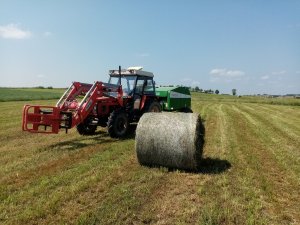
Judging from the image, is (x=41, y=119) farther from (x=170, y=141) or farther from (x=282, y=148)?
(x=282, y=148)

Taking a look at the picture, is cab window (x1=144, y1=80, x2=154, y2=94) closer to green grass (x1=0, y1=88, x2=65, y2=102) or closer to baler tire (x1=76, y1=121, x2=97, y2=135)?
baler tire (x1=76, y1=121, x2=97, y2=135)

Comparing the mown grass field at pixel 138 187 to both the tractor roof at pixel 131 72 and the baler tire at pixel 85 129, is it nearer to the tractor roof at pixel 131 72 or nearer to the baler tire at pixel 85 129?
the baler tire at pixel 85 129

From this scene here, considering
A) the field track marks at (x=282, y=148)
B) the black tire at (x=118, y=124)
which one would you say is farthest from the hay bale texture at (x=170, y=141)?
the black tire at (x=118, y=124)

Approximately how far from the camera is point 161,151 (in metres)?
6.91

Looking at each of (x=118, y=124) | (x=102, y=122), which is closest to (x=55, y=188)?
(x=118, y=124)

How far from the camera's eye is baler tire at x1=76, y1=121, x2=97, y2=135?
11625 mm

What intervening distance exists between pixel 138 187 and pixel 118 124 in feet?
17.0

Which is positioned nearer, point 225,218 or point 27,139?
point 225,218

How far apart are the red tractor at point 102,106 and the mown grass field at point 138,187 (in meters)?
0.78


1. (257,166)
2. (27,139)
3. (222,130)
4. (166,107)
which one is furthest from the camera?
(166,107)

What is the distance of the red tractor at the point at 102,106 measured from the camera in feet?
31.0

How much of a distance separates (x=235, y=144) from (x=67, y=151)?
469cm

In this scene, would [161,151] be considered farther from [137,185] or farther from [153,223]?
[153,223]

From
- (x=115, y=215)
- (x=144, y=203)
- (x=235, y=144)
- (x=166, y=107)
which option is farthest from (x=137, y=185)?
(x=166, y=107)
